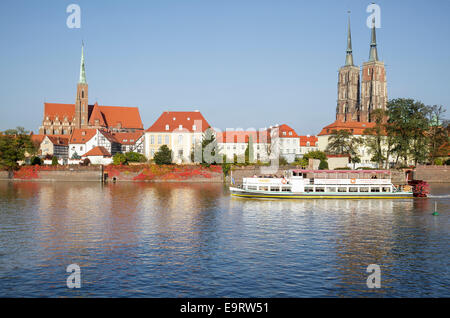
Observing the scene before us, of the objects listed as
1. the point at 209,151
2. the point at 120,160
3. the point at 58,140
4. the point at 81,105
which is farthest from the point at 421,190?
the point at 81,105

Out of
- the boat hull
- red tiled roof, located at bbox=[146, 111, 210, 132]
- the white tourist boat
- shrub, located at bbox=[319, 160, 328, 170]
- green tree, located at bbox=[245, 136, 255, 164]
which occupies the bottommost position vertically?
the boat hull

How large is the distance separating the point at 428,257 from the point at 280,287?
12.2 meters

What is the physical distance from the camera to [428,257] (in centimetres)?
2798

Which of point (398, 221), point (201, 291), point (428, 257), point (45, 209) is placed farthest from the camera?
point (45, 209)

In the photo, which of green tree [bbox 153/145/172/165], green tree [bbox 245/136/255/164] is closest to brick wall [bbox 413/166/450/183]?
green tree [bbox 245/136/255/164]

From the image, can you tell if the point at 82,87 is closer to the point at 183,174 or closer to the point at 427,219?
the point at 183,174

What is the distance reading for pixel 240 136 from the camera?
136375 millimetres

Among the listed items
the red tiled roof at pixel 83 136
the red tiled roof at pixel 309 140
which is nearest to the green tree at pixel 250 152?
the red tiled roof at pixel 309 140

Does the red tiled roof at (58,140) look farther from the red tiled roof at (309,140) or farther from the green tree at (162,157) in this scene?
the red tiled roof at (309,140)

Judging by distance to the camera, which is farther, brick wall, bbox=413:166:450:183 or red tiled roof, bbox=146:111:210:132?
red tiled roof, bbox=146:111:210:132

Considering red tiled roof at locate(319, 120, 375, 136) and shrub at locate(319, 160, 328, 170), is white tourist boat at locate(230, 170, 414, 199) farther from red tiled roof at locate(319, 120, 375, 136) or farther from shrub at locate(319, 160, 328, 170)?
red tiled roof at locate(319, 120, 375, 136)

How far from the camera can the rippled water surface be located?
72.1 feet

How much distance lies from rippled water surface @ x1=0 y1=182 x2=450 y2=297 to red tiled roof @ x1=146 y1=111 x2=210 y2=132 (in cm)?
7264
